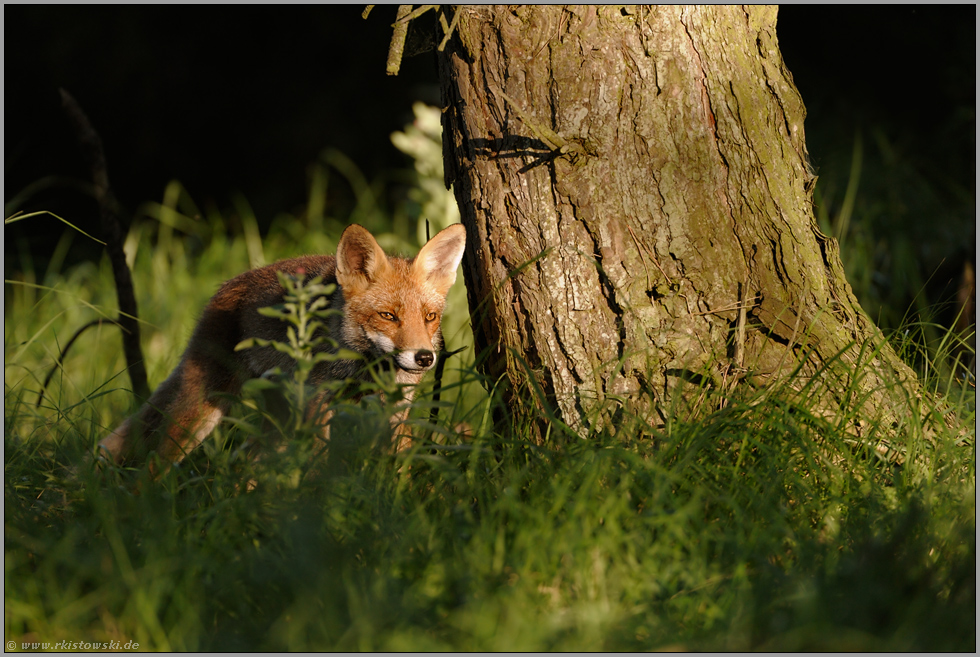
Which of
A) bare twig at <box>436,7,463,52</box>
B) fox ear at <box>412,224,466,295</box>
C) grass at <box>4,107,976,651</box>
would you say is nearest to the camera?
grass at <box>4,107,976,651</box>

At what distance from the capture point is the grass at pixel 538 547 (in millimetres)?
1711

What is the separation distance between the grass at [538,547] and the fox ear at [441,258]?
867 millimetres

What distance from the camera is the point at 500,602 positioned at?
1716 mm

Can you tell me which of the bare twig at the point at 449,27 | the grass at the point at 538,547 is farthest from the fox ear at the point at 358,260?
the grass at the point at 538,547

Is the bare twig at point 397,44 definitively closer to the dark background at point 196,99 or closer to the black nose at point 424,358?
the black nose at point 424,358

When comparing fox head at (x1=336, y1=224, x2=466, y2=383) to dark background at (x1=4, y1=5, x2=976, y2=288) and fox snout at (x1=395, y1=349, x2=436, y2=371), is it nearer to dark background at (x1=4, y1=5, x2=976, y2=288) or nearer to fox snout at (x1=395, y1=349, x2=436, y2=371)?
fox snout at (x1=395, y1=349, x2=436, y2=371)

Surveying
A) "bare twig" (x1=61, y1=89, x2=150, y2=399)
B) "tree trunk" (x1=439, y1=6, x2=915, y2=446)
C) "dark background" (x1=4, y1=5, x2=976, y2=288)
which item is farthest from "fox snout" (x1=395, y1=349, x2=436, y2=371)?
"dark background" (x1=4, y1=5, x2=976, y2=288)

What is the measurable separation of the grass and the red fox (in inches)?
27.1

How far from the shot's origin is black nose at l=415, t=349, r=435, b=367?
2.99 meters

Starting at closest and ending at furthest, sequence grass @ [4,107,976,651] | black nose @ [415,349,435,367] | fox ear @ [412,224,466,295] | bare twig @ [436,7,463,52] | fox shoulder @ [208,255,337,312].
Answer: grass @ [4,107,976,651]
bare twig @ [436,7,463,52]
black nose @ [415,349,435,367]
fox ear @ [412,224,466,295]
fox shoulder @ [208,255,337,312]

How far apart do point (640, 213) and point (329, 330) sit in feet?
4.47

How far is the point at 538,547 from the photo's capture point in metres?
1.87

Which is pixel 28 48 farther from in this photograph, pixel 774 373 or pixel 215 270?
pixel 774 373

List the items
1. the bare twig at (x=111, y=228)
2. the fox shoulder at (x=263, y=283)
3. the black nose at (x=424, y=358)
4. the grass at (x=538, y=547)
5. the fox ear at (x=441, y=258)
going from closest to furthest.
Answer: the grass at (x=538, y=547) < the black nose at (x=424, y=358) < the fox ear at (x=441, y=258) < the fox shoulder at (x=263, y=283) < the bare twig at (x=111, y=228)
